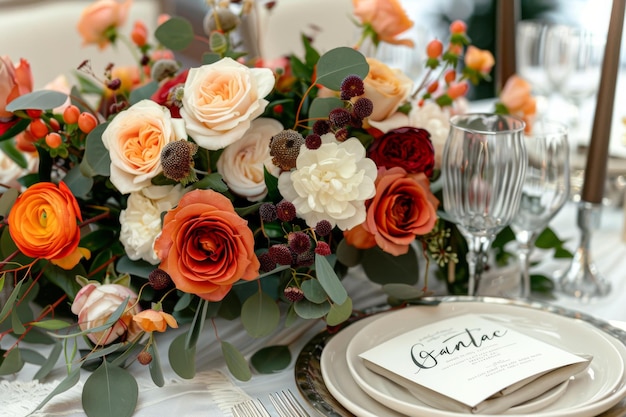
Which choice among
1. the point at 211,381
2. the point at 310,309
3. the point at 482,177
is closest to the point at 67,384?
the point at 211,381

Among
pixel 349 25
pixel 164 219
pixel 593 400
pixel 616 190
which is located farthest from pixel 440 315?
pixel 349 25

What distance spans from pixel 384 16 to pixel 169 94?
32cm

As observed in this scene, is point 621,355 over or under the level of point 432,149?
under

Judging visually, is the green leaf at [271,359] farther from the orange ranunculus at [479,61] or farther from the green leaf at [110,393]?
the orange ranunculus at [479,61]

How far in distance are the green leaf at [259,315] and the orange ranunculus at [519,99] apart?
0.55 metres

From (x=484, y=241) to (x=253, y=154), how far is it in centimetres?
29

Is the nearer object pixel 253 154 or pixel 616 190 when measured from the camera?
pixel 253 154

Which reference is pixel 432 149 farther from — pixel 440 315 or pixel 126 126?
pixel 126 126

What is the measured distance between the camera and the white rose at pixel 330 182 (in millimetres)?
722

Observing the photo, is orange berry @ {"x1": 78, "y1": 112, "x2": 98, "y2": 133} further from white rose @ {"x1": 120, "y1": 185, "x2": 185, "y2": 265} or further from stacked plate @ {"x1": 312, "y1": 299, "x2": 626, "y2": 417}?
stacked plate @ {"x1": 312, "y1": 299, "x2": 626, "y2": 417}

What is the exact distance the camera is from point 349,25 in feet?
6.75

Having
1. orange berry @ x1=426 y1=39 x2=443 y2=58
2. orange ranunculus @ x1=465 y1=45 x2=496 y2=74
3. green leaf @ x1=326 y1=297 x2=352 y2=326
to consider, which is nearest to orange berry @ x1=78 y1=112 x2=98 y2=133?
green leaf @ x1=326 y1=297 x2=352 y2=326

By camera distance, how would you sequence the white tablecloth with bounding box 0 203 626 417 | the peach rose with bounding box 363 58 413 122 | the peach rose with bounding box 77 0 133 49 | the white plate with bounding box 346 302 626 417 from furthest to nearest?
the peach rose with bounding box 77 0 133 49 → the peach rose with bounding box 363 58 413 122 → the white tablecloth with bounding box 0 203 626 417 → the white plate with bounding box 346 302 626 417

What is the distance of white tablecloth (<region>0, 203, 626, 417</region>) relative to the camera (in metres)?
0.73
